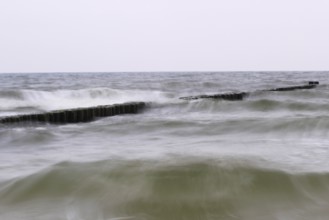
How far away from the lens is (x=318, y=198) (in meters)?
3.47

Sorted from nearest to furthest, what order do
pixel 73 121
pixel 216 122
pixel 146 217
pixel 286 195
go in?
pixel 146 217 → pixel 286 195 → pixel 216 122 → pixel 73 121

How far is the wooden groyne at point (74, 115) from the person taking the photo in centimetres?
907

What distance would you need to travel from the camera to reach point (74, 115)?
1001 centimetres

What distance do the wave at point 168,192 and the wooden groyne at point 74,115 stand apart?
188 inches

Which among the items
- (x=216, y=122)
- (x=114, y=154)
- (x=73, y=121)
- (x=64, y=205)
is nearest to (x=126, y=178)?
(x=64, y=205)

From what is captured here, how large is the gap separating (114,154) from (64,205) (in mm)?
2098

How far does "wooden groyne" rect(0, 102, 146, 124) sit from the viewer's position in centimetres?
907

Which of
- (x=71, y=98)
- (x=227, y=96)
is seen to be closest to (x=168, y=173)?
(x=227, y=96)

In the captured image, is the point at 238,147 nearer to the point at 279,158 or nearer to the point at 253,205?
the point at 279,158

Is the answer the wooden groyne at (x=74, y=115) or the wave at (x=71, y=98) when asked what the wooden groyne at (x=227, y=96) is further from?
the wooden groyne at (x=74, y=115)

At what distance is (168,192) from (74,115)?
672cm

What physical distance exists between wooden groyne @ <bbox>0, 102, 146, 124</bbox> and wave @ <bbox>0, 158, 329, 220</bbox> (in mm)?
4780

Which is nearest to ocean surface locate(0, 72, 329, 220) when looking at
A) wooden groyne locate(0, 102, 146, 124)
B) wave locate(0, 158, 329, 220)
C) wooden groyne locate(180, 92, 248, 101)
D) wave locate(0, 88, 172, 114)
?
wave locate(0, 158, 329, 220)

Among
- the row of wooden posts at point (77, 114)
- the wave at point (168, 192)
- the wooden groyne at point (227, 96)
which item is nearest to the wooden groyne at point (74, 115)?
the row of wooden posts at point (77, 114)
